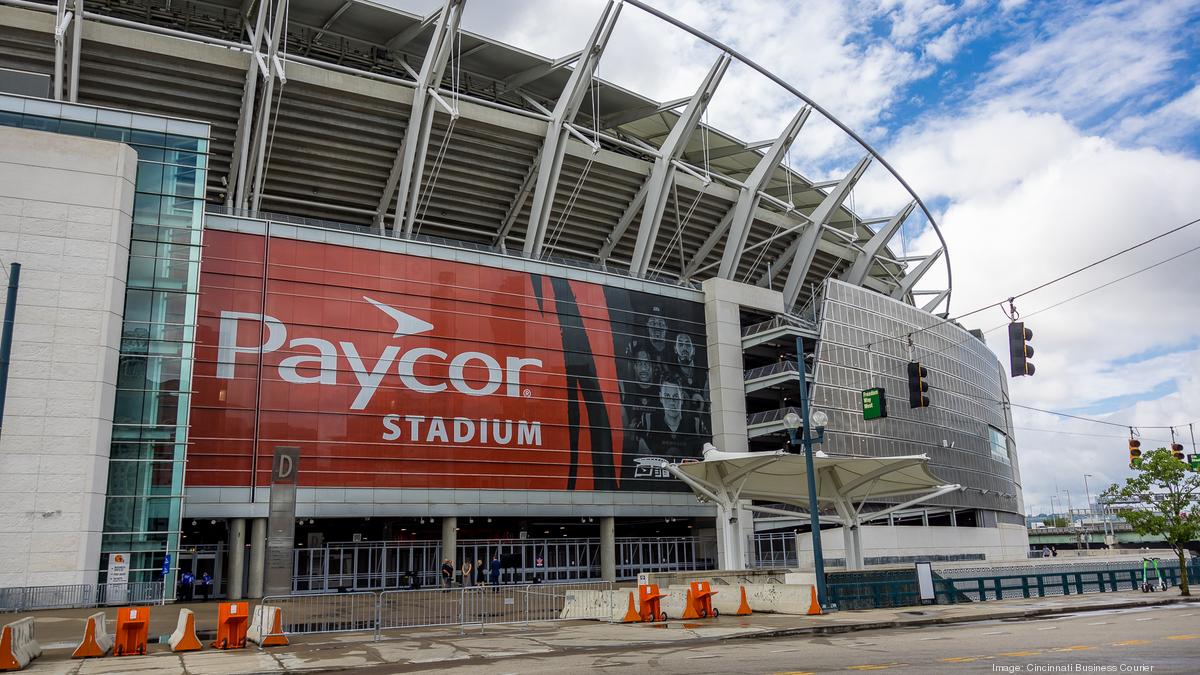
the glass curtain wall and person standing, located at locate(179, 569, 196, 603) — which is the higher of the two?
the glass curtain wall

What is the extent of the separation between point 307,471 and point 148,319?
9804mm

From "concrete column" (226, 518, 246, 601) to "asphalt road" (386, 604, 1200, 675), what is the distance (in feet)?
87.2

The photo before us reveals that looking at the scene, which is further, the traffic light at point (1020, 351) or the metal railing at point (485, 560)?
the metal railing at point (485, 560)

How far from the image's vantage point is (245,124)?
4000 centimetres

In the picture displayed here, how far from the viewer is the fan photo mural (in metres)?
39.0

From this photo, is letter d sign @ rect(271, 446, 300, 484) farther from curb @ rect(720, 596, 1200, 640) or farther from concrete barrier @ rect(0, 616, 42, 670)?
curb @ rect(720, 596, 1200, 640)

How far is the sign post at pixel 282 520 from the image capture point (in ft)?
60.9

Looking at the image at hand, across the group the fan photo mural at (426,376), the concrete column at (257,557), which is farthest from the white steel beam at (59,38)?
the concrete column at (257,557)

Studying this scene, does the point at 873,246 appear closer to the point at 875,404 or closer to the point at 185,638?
the point at 875,404

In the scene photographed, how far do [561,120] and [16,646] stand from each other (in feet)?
118

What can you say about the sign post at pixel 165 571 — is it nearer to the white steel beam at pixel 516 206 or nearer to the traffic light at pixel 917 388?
the white steel beam at pixel 516 206

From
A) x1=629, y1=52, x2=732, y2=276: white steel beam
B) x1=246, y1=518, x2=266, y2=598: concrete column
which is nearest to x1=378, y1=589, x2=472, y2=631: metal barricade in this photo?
x1=246, y1=518, x2=266, y2=598: concrete column

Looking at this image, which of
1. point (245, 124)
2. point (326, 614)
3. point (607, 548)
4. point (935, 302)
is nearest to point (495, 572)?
point (607, 548)

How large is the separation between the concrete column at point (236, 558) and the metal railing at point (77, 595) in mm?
5587
